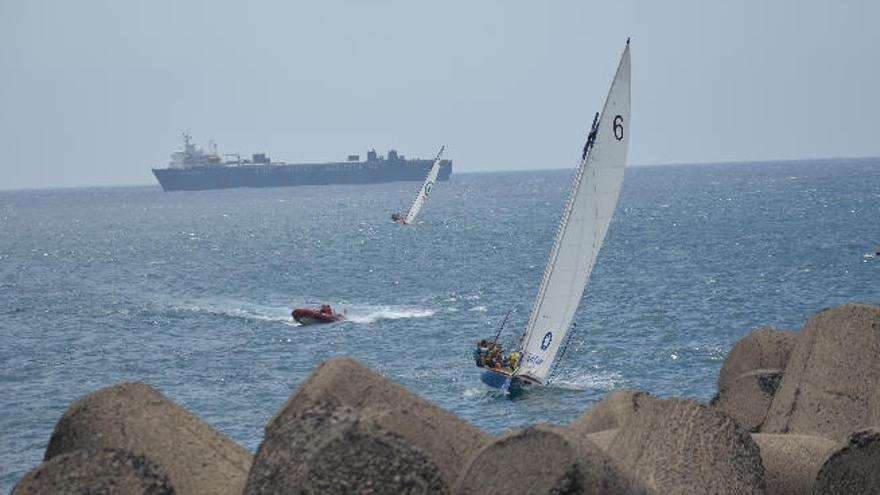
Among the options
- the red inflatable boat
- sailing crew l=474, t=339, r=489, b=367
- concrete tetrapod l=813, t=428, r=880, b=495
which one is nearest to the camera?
concrete tetrapod l=813, t=428, r=880, b=495

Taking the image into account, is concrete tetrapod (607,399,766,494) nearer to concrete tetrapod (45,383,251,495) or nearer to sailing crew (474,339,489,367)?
concrete tetrapod (45,383,251,495)

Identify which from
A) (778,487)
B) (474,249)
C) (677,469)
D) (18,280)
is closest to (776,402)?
(778,487)

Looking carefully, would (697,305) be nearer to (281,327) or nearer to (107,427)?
(281,327)

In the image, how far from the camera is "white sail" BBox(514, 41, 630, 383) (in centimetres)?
3725

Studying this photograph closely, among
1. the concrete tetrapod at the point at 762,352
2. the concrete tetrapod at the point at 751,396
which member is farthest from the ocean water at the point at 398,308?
the concrete tetrapod at the point at 751,396

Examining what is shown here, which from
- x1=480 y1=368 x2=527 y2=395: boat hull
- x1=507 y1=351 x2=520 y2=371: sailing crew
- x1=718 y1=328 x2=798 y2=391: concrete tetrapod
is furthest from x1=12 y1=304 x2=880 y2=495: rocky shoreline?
x1=507 y1=351 x2=520 y2=371: sailing crew

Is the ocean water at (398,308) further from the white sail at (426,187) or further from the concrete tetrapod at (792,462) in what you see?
the concrete tetrapod at (792,462)

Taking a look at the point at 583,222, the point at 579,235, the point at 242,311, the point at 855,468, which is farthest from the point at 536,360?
the point at 242,311

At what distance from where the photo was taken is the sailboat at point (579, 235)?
122ft

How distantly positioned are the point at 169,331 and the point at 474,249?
56.3m

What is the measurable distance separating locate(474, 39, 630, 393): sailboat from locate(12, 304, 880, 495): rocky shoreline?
21444 millimetres

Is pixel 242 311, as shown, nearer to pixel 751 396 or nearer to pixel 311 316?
pixel 311 316

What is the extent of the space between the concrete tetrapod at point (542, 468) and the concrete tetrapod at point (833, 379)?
21.8 ft

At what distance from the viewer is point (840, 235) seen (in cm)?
11600
